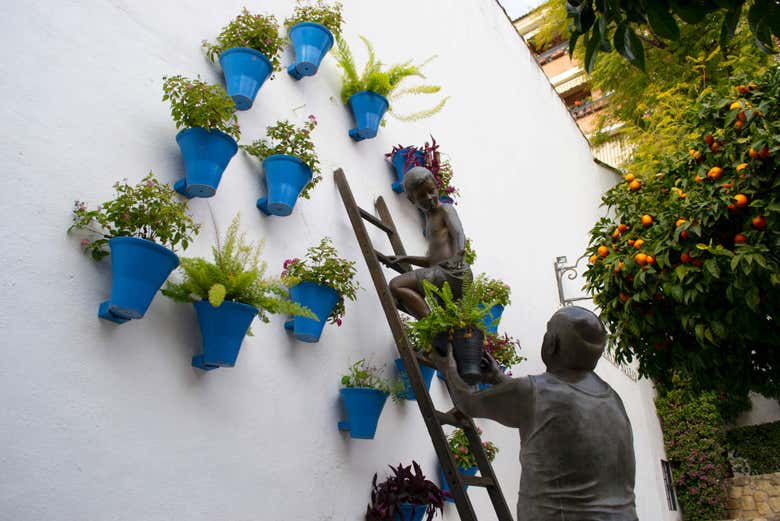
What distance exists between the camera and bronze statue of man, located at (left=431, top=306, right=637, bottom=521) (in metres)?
2.29

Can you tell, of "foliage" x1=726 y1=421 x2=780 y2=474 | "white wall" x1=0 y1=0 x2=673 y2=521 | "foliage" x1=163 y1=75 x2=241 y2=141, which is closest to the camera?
"white wall" x1=0 y1=0 x2=673 y2=521

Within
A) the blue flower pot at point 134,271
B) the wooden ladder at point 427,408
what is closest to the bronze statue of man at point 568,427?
the wooden ladder at point 427,408

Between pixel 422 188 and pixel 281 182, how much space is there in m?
0.90

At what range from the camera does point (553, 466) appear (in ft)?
7.66

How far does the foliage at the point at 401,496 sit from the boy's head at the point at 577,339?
1193 millimetres

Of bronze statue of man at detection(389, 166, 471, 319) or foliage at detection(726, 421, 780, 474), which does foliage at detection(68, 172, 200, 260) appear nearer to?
bronze statue of man at detection(389, 166, 471, 319)

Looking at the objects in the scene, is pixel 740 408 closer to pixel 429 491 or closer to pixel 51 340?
pixel 429 491

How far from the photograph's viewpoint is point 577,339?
8.17 ft

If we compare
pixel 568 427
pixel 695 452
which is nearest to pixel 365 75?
pixel 568 427

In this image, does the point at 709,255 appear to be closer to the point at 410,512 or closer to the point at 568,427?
the point at 568,427

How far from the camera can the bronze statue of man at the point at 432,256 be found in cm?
363

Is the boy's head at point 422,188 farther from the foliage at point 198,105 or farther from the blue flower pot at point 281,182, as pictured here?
the foliage at point 198,105

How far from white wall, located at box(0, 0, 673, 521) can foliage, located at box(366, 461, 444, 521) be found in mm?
92

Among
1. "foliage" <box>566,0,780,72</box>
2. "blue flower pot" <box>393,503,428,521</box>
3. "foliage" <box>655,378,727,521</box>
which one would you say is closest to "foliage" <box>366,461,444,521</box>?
"blue flower pot" <box>393,503,428,521</box>
